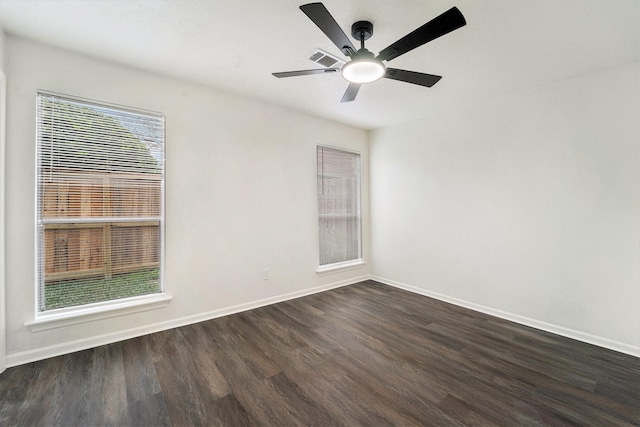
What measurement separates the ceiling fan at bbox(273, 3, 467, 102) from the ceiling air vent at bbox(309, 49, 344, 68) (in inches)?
8.1

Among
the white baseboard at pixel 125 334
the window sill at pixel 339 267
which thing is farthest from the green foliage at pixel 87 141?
the window sill at pixel 339 267

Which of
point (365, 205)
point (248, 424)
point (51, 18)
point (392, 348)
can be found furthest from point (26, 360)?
point (365, 205)

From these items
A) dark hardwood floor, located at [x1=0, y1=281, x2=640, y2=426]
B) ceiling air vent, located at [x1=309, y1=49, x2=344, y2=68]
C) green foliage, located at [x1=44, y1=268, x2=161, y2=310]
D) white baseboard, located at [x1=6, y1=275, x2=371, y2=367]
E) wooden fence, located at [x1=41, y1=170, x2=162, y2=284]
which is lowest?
dark hardwood floor, located at [x1=0, y1=281, x2=640, y2=426]

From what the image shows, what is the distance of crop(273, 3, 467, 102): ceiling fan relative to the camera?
1452mm

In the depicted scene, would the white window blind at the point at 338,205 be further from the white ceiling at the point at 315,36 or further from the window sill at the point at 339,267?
the white ceiling at the point at 315,36

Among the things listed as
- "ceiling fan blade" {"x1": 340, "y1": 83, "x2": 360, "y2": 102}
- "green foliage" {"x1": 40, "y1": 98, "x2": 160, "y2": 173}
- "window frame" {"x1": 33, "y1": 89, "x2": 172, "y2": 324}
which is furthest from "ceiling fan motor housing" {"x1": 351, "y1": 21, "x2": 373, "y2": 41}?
"green foliage" {"x1": 40, "y1": 98, "x2": 160, "y2": 173}

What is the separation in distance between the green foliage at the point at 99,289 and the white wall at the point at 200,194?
142 mm

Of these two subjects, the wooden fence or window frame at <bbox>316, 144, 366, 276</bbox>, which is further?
window frame at <bbox>316, 144, 366, 276</bbox>

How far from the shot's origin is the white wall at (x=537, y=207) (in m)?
2.44

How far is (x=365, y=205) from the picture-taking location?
472 centimetres

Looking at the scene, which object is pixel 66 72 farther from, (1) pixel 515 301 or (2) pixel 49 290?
(1) pixel 515 301

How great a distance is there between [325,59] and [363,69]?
504mm

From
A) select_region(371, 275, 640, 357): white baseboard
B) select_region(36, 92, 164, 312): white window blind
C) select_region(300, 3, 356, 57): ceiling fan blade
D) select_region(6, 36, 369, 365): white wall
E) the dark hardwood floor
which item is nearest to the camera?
select_region(300, 3, 356, 57): ceiling fan blade

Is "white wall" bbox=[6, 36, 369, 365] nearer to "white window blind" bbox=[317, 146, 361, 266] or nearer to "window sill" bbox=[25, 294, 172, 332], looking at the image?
"window sill" bbox=[25, 294, 172, 332]
